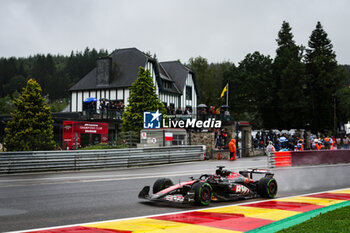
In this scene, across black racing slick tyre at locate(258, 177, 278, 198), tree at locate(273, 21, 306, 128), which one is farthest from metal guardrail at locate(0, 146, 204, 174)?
tree at locate(273, 21, 306, 128)

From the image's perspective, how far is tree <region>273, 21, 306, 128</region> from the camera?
62594mm

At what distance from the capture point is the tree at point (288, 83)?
62.6 meters

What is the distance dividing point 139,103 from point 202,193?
30.0 metres

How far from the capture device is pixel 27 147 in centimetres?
1892

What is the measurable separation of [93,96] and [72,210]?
135ft

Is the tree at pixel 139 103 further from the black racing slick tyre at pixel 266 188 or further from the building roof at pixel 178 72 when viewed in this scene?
the black racing slick tyre at pixel 266 188

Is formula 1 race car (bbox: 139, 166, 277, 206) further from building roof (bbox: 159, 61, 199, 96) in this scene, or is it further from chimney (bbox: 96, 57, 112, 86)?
building roof (bbox: 159, 61, 199, 96)

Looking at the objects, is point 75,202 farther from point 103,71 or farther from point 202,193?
point 103,71

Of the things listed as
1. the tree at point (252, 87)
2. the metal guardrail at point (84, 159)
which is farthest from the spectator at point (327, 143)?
the tree at point (252, 87)

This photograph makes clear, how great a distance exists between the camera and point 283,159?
23234 mm

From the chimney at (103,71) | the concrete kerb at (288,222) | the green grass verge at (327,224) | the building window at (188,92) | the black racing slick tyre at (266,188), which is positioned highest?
the chimney at (103,71)

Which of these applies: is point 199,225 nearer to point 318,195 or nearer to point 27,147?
point 318,195

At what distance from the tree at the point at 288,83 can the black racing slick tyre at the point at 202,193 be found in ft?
184

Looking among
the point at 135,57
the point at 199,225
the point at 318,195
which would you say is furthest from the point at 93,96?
the point at 199,225
